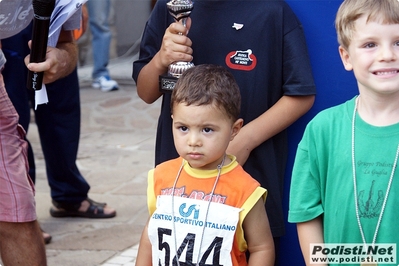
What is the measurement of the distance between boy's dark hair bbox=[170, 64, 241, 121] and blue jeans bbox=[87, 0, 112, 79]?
21.9 ft

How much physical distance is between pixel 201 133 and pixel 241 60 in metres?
0.44

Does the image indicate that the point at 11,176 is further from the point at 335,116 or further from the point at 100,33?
the point at 100,33

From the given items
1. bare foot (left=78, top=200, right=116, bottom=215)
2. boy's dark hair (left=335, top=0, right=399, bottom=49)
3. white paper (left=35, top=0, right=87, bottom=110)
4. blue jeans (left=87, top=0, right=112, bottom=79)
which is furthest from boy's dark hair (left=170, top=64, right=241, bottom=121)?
blue jeans (left=87, top=0, right=112, bottom=79)

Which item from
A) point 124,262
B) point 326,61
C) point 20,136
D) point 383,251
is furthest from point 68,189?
point 383,251

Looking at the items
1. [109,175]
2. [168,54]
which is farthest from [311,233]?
[109,175]

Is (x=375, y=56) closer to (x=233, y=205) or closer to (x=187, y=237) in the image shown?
(x=233, y=205)

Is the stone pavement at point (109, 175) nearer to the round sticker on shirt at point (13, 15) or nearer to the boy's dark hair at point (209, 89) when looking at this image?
the round sticker on shirt at point (13, 15)

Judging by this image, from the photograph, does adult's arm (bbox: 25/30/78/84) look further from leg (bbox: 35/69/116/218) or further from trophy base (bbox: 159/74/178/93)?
leg (bbox: 35/69/116/218)

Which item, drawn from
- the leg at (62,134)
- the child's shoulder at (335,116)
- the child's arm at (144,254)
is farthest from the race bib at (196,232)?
the leg at (62,134)

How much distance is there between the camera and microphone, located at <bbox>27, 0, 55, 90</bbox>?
115 inches

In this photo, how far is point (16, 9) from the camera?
10.6 feet

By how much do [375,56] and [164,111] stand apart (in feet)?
3.39

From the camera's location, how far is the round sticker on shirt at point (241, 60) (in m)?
2.82

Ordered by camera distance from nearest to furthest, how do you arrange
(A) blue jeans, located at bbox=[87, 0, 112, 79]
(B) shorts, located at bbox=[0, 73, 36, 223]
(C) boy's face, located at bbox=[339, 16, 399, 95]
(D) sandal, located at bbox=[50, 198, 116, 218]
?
(C) boy's face, located at bbox=[339, 16, 399, 95]
(B) shorts, located at bbox=[0, 73, 36, 223]
(D) sandal, located at bbox=[50, 198, 116, 218]
(A) blue jeans, located at bbox=[87, 0, 112, 79]
